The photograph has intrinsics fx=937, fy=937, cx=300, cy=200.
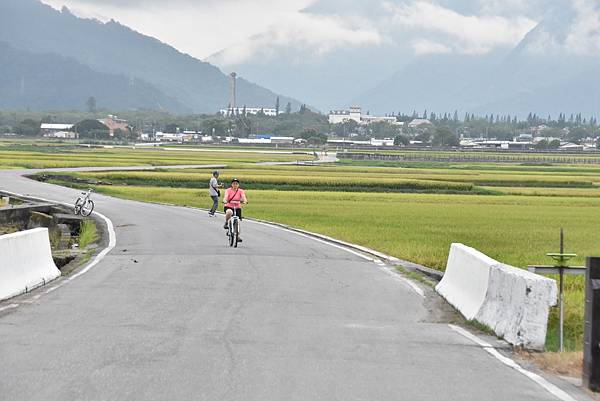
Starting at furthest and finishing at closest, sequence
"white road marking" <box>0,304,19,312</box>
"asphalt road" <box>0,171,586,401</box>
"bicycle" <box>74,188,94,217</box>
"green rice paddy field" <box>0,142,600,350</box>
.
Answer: "bicycle" <box>74,188,94,217</box>
"green rice paddy field" <box>0,142,600,350</box>
"white road marking" <box>0,304,19,312</box>
"asphalt road" <box>0,171,586,401</box>

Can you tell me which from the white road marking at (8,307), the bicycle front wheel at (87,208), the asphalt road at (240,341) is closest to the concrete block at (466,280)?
the asphalt road at (240,341)

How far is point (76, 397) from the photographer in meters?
8.14

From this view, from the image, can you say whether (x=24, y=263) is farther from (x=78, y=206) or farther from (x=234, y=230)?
(x=78, y=206)

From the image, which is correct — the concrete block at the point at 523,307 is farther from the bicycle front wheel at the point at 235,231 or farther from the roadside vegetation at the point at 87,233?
the roadside vegetation at the point at 87,233

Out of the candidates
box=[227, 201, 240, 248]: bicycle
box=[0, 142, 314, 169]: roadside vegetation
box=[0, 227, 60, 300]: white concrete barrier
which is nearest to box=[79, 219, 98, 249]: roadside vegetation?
box=[227, 201, 240, 248]: bicycle

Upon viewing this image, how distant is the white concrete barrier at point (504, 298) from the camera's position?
11594mm

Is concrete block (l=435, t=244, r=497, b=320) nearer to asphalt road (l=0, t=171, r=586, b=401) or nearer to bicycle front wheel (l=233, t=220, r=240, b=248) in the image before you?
asphalt road (l=0, t=171, r=586, b=401)

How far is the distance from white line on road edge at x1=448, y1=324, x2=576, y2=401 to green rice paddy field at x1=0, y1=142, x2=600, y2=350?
1.19 m

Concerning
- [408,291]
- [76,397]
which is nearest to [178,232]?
[408,291]

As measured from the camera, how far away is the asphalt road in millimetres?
8742

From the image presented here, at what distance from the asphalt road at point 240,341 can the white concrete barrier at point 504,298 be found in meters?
0.56

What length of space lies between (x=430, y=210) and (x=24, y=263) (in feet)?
102

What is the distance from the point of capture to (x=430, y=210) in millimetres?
44844

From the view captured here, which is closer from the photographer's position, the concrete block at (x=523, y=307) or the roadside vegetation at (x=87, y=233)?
the concrete block at (x=523, y=307)
